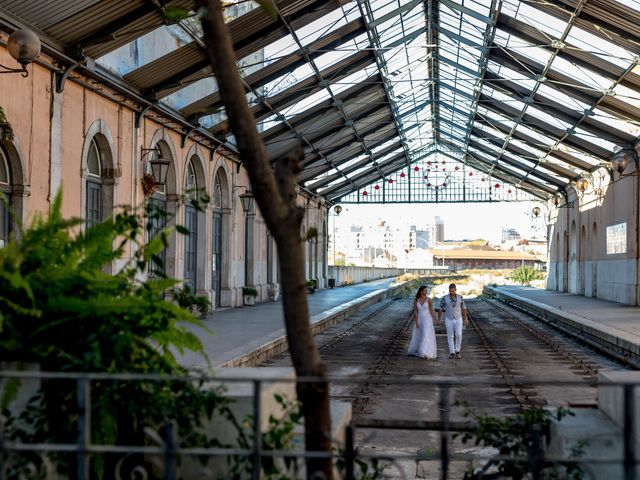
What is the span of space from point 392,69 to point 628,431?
23.6m

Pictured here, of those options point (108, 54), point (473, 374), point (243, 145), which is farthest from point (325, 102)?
point (243, 145)

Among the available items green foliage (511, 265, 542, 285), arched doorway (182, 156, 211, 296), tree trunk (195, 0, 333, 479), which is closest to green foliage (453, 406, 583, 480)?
tree trunk (195, 0, 333, 479)

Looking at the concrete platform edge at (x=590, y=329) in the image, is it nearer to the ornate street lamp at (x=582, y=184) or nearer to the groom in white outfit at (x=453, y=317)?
the groom in white outfit at (x=453, y=317)

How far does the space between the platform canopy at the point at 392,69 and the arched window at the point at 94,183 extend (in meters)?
1.40

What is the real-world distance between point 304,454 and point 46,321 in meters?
1.40

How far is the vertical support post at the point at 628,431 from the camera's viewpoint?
3498mm

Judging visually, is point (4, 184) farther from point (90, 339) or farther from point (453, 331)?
point (90, 339)

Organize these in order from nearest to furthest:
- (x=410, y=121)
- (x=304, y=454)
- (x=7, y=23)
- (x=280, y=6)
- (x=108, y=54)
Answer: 1. (x=304, y=454)
2. (x=7, y=23)
3. (x=108, y=54)
4. (x=280, y=6)
5. (x=410, y=121)

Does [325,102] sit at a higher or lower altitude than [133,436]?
higher

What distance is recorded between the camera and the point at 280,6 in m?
16.4

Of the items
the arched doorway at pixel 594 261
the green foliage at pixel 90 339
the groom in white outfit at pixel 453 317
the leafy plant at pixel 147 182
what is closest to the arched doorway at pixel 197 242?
the leafy plant at pixel 147 182

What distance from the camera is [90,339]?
396 centimetres

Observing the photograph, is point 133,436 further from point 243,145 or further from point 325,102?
point 325,102

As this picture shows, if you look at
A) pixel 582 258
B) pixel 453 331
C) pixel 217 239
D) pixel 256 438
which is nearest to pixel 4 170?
pixel 453 331
